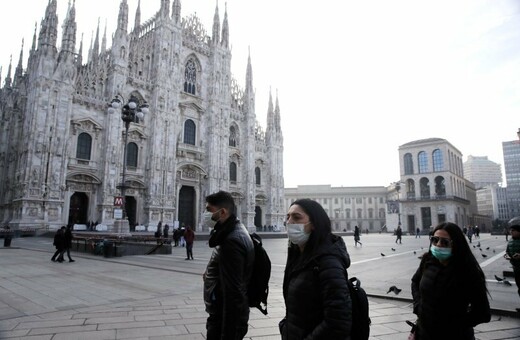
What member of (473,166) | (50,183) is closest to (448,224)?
(50,183)

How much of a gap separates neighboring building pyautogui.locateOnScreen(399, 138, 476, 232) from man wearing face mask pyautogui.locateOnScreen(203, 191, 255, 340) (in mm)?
63570

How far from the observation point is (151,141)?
31469mm

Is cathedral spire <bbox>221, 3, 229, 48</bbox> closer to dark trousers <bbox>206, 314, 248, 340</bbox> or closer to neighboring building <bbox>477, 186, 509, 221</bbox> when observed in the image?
dark trousers <bbox>206, 314, 248, 340</bbox>

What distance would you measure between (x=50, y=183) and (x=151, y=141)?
9.19 meters

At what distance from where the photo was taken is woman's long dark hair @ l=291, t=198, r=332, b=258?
214 centimetres

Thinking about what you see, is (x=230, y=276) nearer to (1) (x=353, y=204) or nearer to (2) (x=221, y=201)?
(2) (x=221, y=201)

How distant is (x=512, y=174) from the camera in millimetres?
106125

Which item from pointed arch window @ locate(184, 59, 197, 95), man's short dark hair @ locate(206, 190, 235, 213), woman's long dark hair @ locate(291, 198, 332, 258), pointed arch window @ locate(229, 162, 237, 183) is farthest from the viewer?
pointed arch window @ locate(229, 162, 237, 183)

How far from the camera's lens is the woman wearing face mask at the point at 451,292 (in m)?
2.58

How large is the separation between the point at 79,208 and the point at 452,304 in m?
29.6

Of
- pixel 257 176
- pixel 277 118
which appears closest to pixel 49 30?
pixel 257 176

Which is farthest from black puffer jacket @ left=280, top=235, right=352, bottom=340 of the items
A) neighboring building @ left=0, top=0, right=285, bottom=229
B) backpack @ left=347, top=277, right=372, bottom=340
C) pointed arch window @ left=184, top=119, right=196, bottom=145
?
pointed arch window @ left=184, top=119, right=196, bottom=145

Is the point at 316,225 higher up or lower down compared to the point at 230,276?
higher up

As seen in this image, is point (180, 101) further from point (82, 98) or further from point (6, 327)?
point (6, 327)
